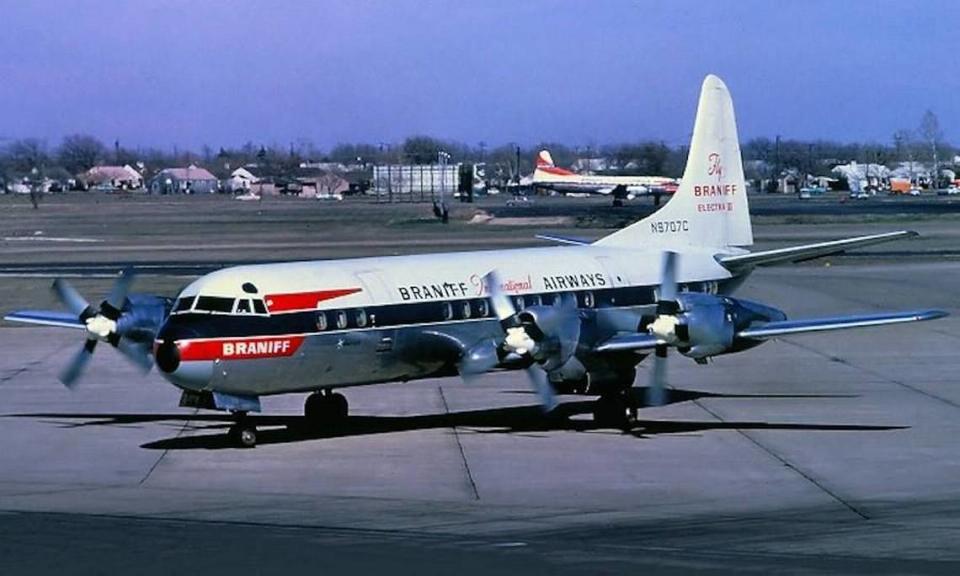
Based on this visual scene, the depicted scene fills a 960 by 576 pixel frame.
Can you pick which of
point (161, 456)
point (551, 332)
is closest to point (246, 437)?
point (161, 456)

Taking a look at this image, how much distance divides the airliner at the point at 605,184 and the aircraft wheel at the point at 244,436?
107051 millimetres

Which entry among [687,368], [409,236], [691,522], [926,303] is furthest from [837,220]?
[691,522]

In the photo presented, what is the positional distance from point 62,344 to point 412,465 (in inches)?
792

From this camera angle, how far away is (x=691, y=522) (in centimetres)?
1669

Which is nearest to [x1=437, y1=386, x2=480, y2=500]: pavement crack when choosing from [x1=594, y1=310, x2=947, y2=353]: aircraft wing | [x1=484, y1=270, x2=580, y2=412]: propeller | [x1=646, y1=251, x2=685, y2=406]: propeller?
[x1=484, y1=270, x2=580, y2=412]: propeller

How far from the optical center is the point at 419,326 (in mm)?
23875

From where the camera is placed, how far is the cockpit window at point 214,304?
22109 mm

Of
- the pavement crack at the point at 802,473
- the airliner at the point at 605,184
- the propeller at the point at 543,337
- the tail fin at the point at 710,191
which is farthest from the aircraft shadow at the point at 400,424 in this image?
the airliner at the point at 605,184

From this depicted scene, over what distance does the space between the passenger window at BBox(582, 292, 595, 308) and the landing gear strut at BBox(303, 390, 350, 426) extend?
4.50 m

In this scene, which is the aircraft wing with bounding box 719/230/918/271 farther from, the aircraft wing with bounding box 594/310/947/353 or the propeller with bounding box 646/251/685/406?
the propeller with bounding box 646/251/685/406

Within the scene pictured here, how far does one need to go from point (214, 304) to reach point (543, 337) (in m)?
5.02

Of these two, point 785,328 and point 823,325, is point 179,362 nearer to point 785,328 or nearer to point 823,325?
point 785,328

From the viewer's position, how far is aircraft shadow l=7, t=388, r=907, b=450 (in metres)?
24.0

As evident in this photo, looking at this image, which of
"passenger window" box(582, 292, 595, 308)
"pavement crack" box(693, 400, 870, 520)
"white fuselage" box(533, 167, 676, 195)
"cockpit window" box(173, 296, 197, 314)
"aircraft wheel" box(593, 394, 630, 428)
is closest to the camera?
"pavement crack" box(693, 400, 870, 520)
